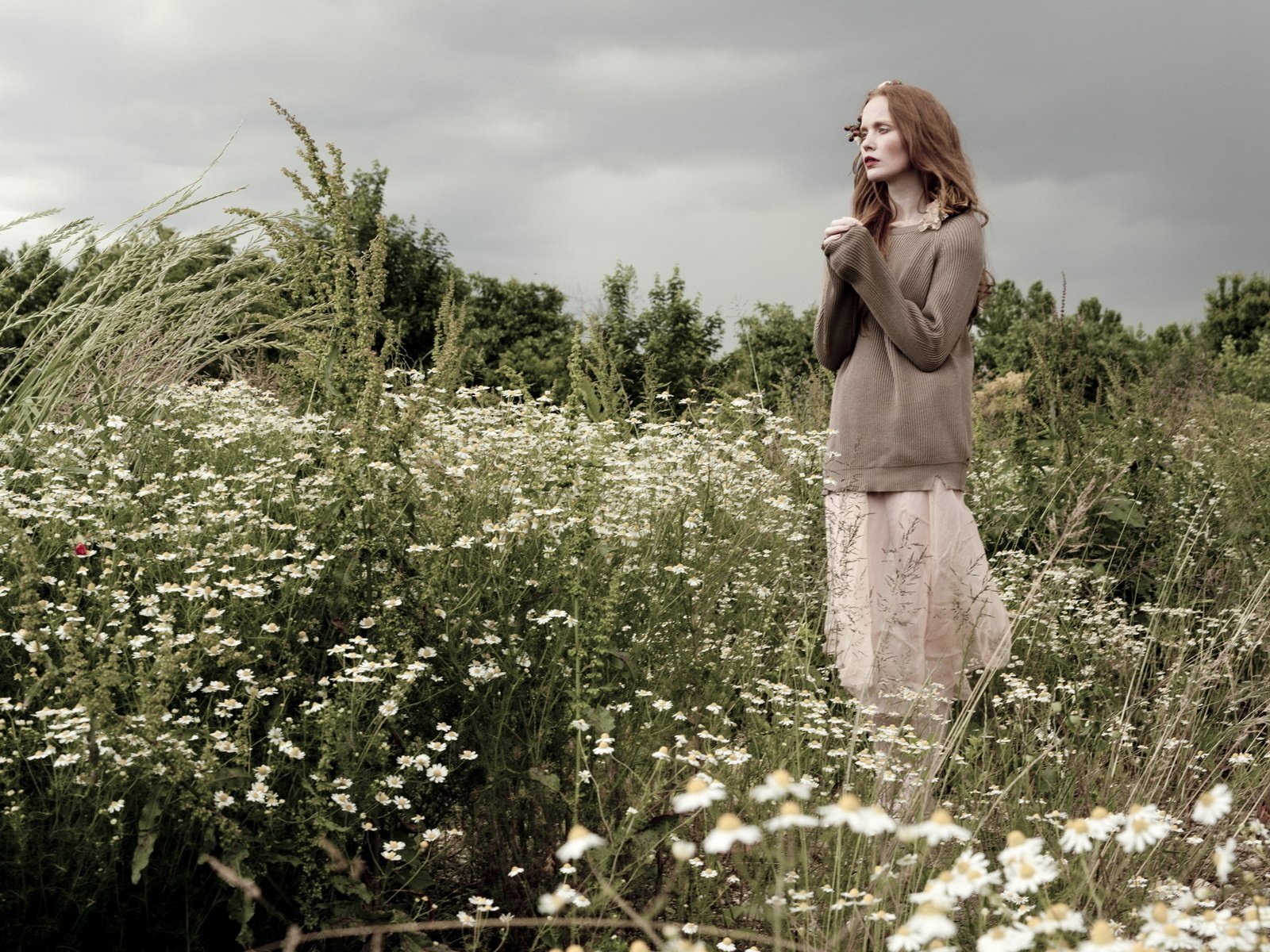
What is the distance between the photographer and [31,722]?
274 cm

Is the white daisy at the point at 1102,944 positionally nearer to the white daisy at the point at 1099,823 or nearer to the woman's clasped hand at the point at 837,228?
the white daisy at the point at 1099,823

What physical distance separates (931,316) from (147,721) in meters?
2.69

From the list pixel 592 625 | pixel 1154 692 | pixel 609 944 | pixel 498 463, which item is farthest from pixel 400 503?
pixel 1154 692

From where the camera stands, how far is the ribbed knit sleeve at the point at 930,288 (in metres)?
3.77

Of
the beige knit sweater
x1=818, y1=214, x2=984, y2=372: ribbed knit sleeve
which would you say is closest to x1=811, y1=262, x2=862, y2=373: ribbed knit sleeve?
the beige knit sweater

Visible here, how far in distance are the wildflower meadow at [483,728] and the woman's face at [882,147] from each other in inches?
38.8

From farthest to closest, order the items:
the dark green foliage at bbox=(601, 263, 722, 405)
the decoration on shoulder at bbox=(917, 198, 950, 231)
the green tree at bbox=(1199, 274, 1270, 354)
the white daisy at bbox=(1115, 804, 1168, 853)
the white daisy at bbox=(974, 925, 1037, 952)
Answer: the green tree at bbox=(1199, 274, 1270, 354) → the dark green foliage at bbox=(601, 263, 722, 405) → the decoration on shoulder at bbox=(917, 198, 950, 231) → the white daisy at bbox=(1115, 804, 1168, 853) → the white daisy at bbox=(974, 925, 1037, 952)

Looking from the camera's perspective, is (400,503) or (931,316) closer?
(400,503)

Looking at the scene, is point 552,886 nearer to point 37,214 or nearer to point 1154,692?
point 1154,692

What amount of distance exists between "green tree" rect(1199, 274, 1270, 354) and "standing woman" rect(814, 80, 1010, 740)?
20918 mm

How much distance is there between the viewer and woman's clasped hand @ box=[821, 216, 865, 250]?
3797 mm

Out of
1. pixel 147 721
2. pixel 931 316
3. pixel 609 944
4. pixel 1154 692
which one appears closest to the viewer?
pixel 147 721

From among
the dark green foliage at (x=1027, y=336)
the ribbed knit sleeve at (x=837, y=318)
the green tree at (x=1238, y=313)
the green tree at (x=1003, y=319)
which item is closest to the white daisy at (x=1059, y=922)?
the ribbed knit sleeve at (x=837, y=318)

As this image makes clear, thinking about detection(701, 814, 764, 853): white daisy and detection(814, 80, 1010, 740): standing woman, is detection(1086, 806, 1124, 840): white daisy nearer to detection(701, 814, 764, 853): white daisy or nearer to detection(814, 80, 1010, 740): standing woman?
detection(701, 814, 764, 853): white daisy
